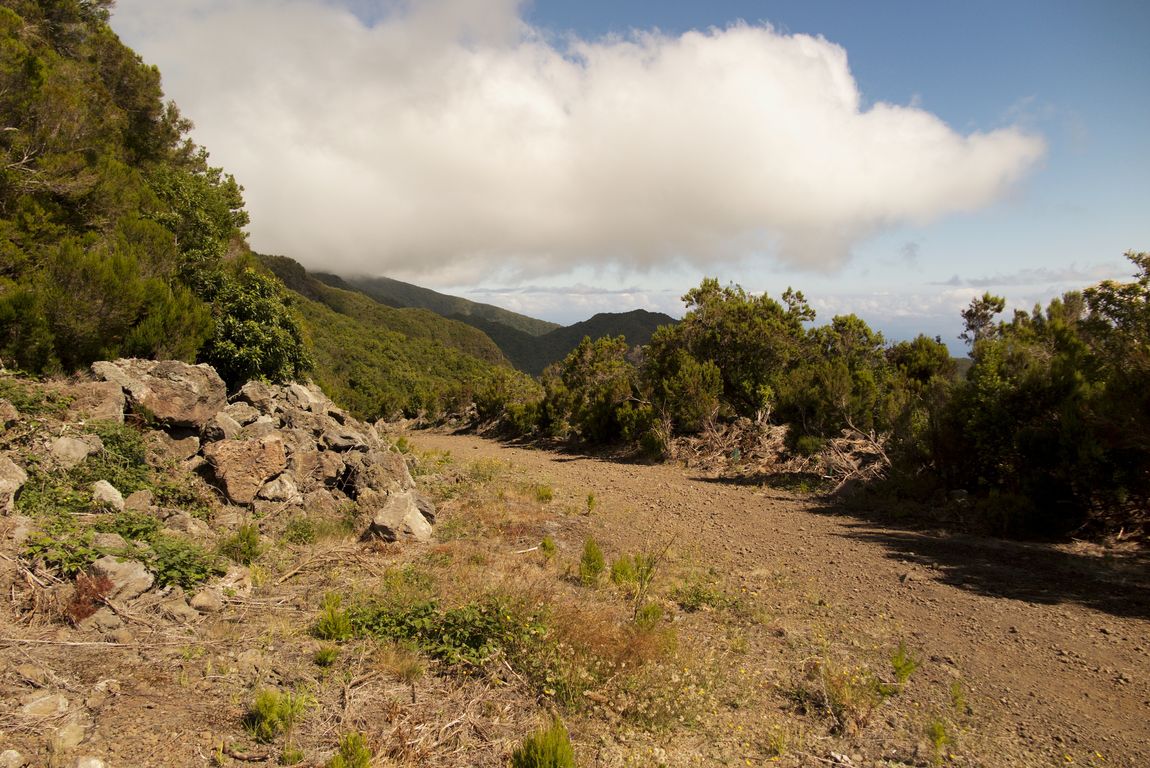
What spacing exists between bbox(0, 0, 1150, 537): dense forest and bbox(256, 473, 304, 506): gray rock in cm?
424

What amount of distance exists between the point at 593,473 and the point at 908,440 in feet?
26.5

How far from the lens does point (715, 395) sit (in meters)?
17.8

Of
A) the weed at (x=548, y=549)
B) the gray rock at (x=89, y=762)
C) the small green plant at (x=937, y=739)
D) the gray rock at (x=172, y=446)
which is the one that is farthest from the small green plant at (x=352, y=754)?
the gray rock at (x=172, y=446)

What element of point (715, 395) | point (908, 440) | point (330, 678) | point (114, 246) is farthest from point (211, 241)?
point (908, 440)

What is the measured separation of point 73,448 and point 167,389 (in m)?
2.22

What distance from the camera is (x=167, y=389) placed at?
8773mm

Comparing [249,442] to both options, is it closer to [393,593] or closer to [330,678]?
[393,593]

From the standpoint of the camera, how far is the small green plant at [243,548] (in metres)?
6.36

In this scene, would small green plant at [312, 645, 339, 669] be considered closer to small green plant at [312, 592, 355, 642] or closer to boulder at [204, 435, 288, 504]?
small green plant at [312, 592, 355, 642]

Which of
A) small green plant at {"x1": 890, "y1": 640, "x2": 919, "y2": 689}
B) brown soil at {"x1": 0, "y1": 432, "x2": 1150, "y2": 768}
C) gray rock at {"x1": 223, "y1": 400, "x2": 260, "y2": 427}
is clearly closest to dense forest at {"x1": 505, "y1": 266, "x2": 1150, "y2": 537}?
brown soil at {"x1": 0, "y1": 432, "x2": 1150, "y2": 768}

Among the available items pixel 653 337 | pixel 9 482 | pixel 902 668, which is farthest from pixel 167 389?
pixel 653 337

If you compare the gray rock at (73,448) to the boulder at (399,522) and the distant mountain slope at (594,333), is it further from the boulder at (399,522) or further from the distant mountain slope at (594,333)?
the distant mountain slope at (594,333)

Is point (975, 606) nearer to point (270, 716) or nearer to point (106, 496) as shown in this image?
point (270, 716)

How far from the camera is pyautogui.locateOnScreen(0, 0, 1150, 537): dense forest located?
815cm
